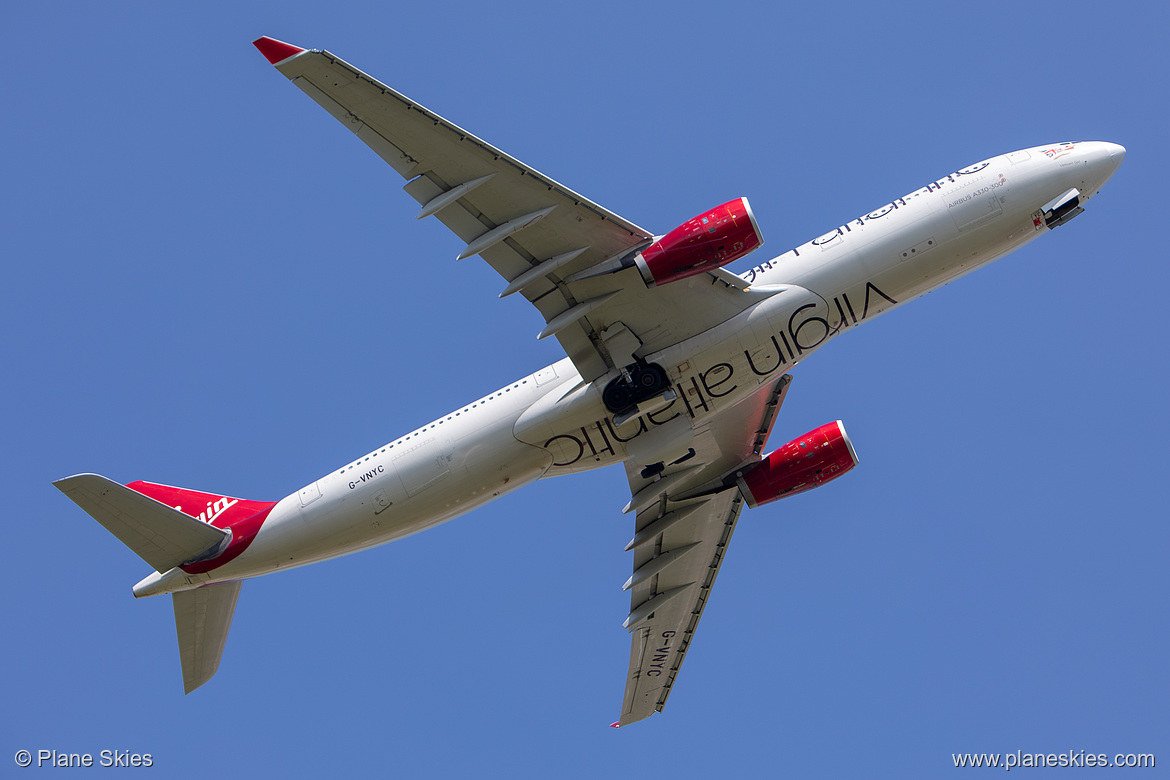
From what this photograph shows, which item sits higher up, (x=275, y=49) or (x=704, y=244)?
(x=275, y=49)

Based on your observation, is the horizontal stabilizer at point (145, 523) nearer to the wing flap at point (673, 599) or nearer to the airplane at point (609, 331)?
the airplane at point (609, 331)

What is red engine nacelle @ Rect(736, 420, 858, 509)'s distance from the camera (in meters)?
34.5

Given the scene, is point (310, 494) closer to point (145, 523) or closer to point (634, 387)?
point (145, 523)

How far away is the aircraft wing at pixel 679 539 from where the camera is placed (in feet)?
113

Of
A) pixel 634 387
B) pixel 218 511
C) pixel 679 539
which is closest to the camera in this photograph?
pixel 634 387

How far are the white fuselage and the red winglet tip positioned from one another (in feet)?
35.7

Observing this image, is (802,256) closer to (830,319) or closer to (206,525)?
(830,319)

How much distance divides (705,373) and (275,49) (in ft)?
45.9

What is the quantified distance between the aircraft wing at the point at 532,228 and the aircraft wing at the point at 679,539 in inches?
201

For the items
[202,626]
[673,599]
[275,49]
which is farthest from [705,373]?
[202,626]

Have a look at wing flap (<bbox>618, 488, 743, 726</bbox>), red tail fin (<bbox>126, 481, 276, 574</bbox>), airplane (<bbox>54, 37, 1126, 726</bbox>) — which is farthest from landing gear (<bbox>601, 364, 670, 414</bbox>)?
red tail fin (<bbox>126, 481, 276, 574</bbox>)

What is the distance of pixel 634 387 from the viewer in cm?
2947

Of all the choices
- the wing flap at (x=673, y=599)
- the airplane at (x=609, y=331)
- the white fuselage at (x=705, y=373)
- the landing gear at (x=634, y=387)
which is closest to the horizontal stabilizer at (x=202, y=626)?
the airplane at (x=609, y=331)

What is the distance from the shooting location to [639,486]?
34.3m
